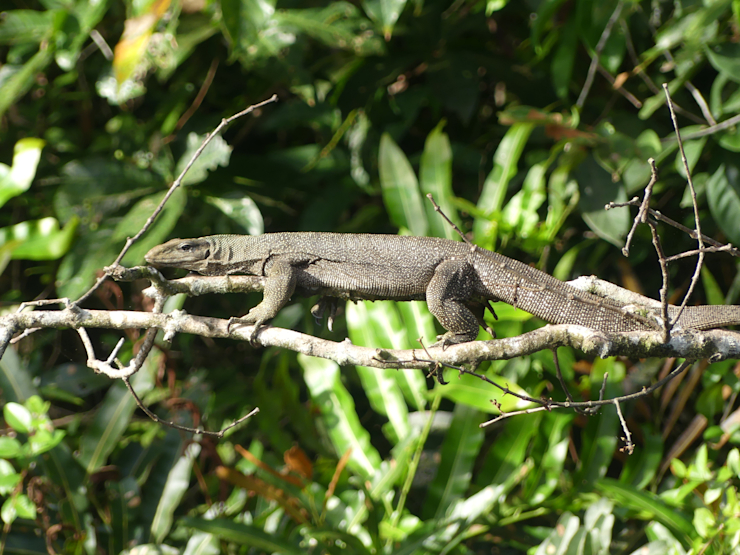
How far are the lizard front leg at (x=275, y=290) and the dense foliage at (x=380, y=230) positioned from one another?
1.10 metres

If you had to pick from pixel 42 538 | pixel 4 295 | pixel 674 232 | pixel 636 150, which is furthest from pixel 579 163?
pixel 4 295

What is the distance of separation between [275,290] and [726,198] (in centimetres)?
248

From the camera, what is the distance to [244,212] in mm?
3461

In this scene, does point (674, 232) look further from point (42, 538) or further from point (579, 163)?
point (42, 538)

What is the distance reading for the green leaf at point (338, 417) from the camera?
3.60 m

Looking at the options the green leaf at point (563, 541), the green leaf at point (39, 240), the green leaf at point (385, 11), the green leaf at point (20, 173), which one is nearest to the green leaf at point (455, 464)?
the green leaf at point (563, 541)

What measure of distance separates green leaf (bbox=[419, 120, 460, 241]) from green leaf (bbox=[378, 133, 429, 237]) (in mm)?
64

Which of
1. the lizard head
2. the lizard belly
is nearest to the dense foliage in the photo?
the lizard head

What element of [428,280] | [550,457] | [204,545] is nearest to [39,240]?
[204,545]

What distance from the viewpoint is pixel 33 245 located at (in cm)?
344

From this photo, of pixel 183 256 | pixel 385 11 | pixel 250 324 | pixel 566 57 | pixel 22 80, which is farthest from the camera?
pixel 566 57

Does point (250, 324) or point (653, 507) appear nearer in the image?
point (250, 324)

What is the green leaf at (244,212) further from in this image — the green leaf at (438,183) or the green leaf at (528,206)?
the green leaf at (528,206)

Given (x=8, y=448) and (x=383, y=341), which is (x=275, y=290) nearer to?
(x=8, y=448)
